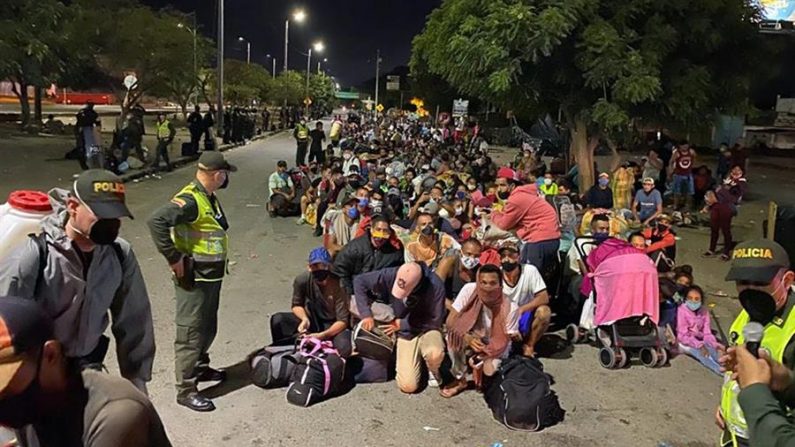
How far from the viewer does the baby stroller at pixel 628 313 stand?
6.86 m

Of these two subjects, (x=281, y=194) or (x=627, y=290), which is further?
(x=281, y=194)

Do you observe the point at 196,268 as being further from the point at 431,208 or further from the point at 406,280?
the point at 431,208

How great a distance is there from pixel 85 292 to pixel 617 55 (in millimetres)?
13842

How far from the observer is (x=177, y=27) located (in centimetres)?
3484

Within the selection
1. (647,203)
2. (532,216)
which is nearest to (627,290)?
(532,216)

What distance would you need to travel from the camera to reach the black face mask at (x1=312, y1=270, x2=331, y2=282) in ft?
20.6

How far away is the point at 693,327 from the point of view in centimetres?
736

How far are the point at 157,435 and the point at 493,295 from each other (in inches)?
172

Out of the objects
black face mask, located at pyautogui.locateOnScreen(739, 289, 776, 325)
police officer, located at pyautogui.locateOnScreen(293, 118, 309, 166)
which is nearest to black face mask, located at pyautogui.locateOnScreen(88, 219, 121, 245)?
black face mask, located at pyautogui.locateOnScreen(739, 289, 776, 325)

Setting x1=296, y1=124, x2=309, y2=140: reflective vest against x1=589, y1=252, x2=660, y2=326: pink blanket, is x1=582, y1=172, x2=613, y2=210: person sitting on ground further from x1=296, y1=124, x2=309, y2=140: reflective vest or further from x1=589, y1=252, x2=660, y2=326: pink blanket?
x1=296, y1=124, x2=309, y2=140: reflective vest

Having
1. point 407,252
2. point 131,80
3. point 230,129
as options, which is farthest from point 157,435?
point 230,129

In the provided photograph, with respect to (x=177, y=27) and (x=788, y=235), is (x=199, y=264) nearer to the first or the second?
(x=788, y=235)

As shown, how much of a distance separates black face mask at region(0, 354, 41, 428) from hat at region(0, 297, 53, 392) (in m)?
0.05

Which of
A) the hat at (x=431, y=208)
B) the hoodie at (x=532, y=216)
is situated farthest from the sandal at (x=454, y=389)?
the hat at (x=431, y=208)
